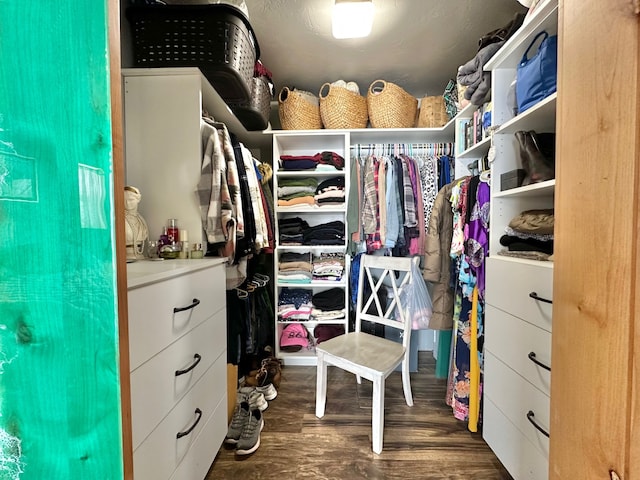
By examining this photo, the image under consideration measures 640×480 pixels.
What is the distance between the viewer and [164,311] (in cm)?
76

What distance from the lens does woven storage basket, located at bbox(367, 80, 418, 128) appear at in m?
1.85

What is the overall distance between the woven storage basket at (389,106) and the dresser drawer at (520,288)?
3.92 feet

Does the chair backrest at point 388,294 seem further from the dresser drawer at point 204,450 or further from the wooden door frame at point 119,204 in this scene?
the wooden door frame at point 119,204

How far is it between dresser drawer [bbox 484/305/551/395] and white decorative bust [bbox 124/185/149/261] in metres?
1.44

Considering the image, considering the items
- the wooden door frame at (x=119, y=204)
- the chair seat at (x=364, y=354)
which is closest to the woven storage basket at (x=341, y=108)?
the chair seat at (x=364, y=354)

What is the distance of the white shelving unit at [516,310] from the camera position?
2.91 feet

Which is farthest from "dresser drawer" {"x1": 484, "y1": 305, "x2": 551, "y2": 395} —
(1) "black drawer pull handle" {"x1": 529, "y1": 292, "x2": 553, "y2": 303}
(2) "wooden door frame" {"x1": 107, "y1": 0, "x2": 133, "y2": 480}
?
(2) "wooden door frame" {"x1": 107, "y1": 0, "x2": 133, "y2": 480}

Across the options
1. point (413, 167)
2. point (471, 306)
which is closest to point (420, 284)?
point (471, 306)

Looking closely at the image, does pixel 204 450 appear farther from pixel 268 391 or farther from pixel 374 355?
pixel 374 355

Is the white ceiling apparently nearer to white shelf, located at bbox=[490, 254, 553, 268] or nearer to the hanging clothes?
the hanging clothes

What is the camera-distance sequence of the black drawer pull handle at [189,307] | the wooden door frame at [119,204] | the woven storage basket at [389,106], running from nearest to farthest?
1. the wooden door frame at [119,204]
2. the black drawer pull handle at [189,307]
3. the woven storage basket at [389,106]

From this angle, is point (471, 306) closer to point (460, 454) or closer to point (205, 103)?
point (460, 454)

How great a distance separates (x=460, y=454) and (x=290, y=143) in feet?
7.03

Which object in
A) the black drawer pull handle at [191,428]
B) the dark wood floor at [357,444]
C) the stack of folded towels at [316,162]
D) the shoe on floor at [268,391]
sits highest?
the stack of folded towels at [316,162]
